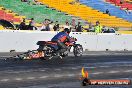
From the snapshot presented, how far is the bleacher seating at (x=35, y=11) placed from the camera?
40.3m

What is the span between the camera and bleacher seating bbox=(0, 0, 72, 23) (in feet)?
132

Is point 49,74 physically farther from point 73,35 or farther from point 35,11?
point 35,11

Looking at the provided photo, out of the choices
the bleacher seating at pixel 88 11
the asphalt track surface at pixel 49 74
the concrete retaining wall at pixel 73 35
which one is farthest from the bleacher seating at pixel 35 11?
the asphalt track surface at pixel 49 74

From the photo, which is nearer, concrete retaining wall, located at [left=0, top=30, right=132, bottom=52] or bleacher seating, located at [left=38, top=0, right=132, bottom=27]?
concrete retaining wall, located at [left=0, top=30, right=132, bottom=52]

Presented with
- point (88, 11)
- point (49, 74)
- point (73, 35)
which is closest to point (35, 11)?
point (88, 11)

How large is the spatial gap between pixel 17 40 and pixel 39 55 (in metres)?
5.38

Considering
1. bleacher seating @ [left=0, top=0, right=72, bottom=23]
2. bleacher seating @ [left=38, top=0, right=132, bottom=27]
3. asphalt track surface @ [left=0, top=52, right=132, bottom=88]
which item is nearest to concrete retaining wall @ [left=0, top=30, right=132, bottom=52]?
asphalt track surface @ [left=0, top=52, right=132, bottom=88]

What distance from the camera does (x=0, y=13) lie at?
3856 cm

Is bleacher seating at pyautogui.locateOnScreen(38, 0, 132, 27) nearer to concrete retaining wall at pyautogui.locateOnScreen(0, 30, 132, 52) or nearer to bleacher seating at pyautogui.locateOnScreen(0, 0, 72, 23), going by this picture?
bleacher seating at pyautogui.locateOnScreen(0, 0, 72, 23)

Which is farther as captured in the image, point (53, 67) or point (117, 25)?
point (117, 25)

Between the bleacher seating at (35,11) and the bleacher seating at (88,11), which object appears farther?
the bleacher seating at (88,11)

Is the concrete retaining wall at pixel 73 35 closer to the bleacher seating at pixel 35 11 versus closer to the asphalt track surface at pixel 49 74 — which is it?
the asphalt track surface at pixel 49 74

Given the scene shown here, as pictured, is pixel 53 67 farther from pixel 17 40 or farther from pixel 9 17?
pixel 9 17

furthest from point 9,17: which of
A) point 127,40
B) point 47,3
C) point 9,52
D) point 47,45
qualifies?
point 47,45
